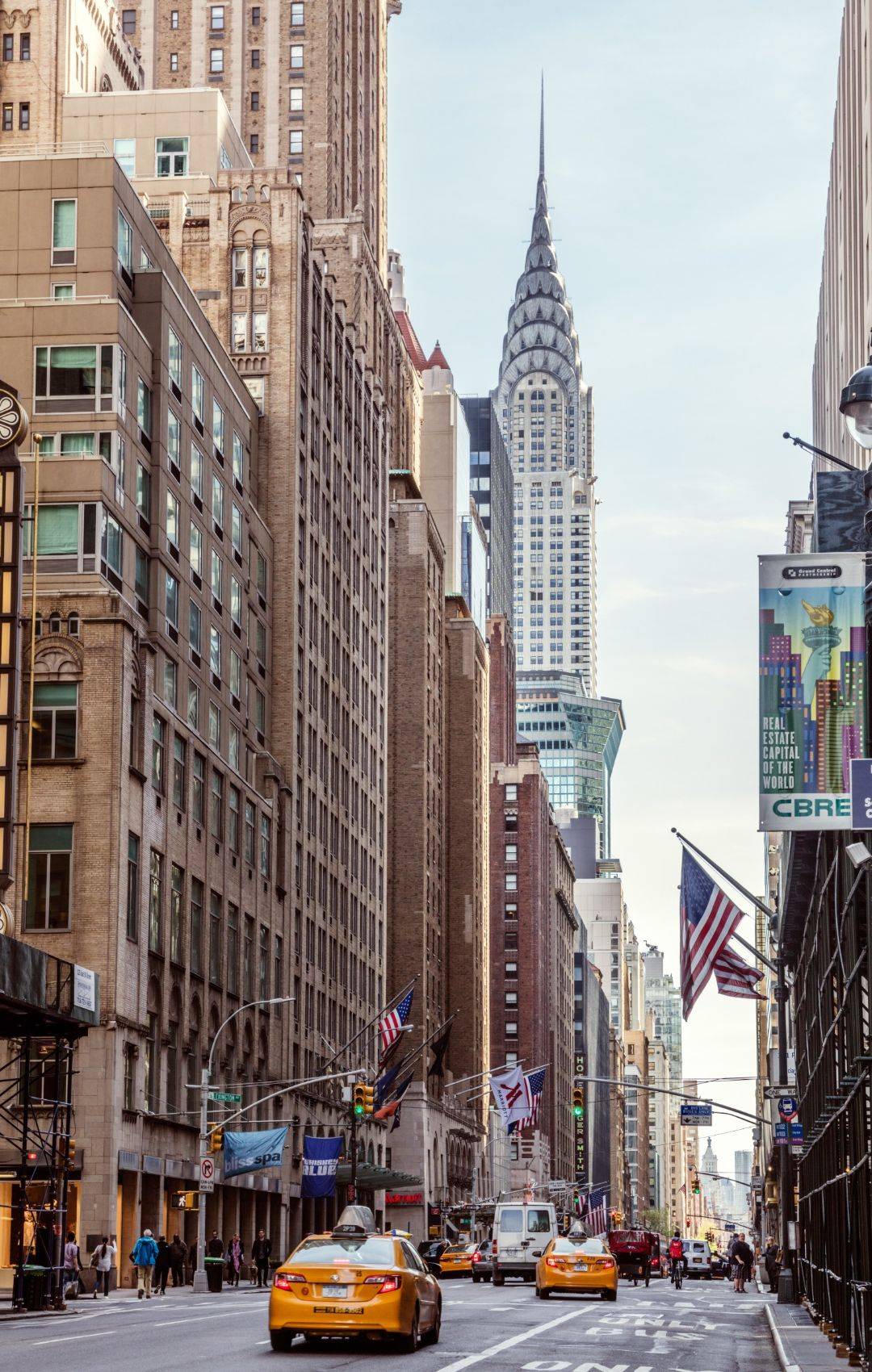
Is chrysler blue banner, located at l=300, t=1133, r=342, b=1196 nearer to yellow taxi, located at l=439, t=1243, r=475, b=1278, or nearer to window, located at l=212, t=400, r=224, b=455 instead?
yellow taxi, located at l=439, t=1243, r=475, b=1278

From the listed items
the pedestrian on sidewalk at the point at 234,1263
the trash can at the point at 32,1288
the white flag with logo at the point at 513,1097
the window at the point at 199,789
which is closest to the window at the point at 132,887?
the window at the point at 199,789

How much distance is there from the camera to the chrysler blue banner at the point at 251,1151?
66312 mm

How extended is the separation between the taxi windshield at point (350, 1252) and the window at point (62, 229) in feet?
167

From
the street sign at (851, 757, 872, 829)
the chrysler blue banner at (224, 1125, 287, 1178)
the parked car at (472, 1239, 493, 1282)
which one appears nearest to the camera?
the street sign at (851, 757, 872, 829)

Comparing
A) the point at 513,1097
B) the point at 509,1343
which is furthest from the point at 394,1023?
the point at 509,1343

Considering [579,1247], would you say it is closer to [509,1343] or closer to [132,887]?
[509,1343]

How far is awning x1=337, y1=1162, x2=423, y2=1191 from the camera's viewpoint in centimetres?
9619

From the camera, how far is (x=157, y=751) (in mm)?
68438

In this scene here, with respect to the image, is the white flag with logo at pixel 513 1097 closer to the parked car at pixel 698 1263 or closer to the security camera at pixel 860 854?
the parked car at pixel 698 1263

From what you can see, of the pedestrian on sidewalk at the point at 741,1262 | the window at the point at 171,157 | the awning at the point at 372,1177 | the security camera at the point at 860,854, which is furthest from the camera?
the window at the point at 171,157

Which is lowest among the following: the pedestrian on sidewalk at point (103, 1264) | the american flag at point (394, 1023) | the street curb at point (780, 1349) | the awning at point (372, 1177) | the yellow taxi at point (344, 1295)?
the awning at point (372, 1177)

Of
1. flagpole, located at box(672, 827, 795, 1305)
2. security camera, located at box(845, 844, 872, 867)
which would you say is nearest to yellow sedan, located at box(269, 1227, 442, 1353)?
security camera, located at box(845, 844, 872, 867)

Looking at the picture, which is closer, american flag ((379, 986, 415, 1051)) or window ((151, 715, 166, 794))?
window ((151, 715, 166, 794))

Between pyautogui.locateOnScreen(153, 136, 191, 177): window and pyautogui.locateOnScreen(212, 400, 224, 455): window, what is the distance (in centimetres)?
3045
